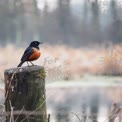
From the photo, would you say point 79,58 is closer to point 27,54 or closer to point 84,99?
point 84,99

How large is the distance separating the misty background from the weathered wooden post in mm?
7133

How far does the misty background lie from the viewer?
378 inches

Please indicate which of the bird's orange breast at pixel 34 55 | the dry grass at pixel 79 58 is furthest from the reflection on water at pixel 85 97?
the bird's orange breast at pixel 34 55

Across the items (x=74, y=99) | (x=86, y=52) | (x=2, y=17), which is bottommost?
(x=74, y=99)

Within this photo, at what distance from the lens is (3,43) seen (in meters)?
9.95

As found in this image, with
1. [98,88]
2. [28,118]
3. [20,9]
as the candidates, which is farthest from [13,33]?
[28,118]

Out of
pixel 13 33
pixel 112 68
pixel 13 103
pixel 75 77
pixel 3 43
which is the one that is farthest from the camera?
pixel 13 33

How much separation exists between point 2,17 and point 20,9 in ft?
1.68

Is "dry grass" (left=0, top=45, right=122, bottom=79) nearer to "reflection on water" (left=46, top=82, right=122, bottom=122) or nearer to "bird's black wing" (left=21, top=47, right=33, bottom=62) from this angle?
"reflection on water" (left=46, top=82, right=122, bottom=122)

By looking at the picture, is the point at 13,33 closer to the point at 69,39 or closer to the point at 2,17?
the point at 2,17

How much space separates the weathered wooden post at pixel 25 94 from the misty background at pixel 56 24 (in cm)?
713

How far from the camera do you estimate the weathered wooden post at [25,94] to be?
4.23ft

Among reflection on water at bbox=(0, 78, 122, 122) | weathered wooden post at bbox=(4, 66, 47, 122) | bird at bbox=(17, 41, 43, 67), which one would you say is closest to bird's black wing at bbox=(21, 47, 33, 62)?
bird at bbox=(17, 41, 43, 67)

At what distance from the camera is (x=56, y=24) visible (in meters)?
11.2
